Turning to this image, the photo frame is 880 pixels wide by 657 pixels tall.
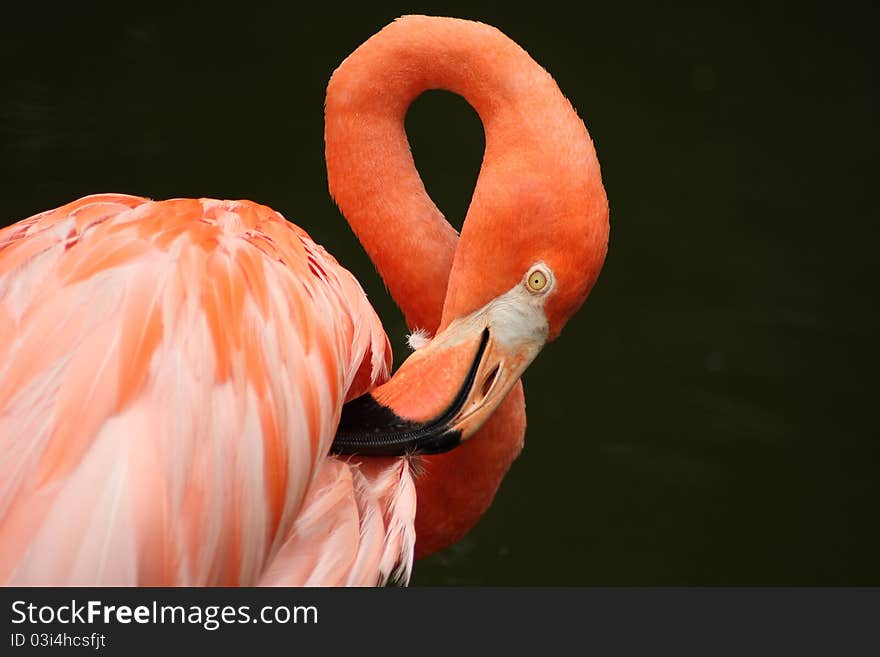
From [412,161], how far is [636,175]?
1.79 meters

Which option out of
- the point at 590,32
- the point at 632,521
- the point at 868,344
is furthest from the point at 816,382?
the point at 590,32

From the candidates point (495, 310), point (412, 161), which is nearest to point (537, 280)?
point (495, 310)

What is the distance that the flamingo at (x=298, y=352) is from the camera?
1.38 metres

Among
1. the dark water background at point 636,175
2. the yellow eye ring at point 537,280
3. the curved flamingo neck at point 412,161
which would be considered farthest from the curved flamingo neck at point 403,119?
the dark water background at point 636,175

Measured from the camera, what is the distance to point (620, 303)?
Answer: 3.57 meters

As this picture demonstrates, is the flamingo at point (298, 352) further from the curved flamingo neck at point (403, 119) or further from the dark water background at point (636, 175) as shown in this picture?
the dark water background at point (636, 175)

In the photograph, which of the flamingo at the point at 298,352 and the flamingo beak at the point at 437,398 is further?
the flamingo beak at the point at 437,398

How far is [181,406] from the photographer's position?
144 centimetres

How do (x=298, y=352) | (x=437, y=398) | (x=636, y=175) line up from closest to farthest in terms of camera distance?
(x=298, y=352), (x=437, y=398), (x=636, y=175)

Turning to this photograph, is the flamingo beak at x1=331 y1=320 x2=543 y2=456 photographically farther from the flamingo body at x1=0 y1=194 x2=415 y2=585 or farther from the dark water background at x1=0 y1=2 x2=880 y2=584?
the dark water background at x1=0 y1=2 x2=880 y2=584

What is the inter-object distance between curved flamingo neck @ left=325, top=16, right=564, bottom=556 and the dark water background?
124 centimetres

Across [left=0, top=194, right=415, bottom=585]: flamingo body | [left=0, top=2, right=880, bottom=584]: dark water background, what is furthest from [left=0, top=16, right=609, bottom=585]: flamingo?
[left=0, top=2, right=880, bottom=584]: dark water background

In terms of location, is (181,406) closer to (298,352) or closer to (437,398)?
(298,352)

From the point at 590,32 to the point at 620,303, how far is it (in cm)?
91
